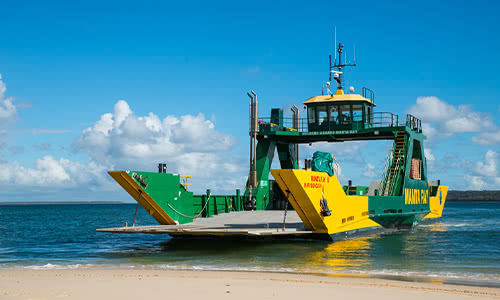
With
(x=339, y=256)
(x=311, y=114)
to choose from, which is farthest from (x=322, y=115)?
(x=339, y=256)

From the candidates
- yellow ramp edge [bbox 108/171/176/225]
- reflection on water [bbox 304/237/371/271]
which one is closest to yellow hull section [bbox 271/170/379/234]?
reflection on water [bbox 304/237/371/271]

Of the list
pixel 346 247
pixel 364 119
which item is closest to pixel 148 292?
pixel 346 247

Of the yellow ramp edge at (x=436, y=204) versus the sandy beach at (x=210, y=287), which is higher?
the yellow ramp edge at (x=436, y=204)

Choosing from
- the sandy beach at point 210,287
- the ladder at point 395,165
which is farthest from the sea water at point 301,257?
the ladder at point 395,165

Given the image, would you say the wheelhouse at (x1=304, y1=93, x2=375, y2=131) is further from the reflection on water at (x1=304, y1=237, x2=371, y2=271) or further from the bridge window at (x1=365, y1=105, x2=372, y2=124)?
the reflection on water at (x1=304, y1=237, x2=371, y2=271)

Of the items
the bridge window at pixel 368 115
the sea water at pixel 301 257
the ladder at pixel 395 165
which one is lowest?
the sea water at pixel 301 257

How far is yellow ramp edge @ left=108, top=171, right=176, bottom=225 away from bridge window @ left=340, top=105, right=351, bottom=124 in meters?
12.5

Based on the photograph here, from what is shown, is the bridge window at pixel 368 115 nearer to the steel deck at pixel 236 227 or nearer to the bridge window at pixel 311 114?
the bridge window at pixel 311 114

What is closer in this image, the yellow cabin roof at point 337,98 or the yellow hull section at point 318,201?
the yellow hull section at point 318,201

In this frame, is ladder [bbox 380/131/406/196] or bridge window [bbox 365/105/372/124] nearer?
ladder [bbox 380/131/406/196]

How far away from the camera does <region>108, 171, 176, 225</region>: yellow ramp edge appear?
18.3 metres

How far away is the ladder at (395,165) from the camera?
Answer: 26.4m

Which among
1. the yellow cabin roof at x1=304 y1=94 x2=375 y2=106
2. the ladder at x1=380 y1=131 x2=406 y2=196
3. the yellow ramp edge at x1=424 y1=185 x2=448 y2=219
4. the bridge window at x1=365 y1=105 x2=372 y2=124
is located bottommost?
the yellow ramp edge at x1=424 y1=185 x2=448 y2=219

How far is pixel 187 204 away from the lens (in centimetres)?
2152
